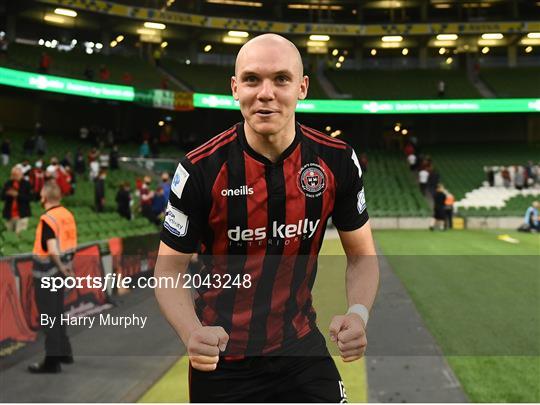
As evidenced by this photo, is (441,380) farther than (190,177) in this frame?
Yes

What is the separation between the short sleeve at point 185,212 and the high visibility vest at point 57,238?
3.90m

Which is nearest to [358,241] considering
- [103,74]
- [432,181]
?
[432,181]

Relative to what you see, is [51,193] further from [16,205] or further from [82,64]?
[82,64]

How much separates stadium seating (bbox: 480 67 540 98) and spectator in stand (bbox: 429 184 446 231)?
64.0 feet

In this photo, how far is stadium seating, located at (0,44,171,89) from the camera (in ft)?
108

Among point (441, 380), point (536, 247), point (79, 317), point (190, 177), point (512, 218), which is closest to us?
point (190, 177)

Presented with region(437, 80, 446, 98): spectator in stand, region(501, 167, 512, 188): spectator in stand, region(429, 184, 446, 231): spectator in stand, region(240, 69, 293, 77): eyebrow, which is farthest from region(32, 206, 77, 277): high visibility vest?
region(437, 80, 446, 98): spectator in stand

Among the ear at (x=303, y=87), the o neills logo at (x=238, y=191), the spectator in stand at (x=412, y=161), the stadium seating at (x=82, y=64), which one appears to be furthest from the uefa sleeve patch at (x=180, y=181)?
the spectator in stand at (x=412, y=161)

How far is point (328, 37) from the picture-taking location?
44281 millimetres

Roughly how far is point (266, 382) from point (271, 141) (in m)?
1.15

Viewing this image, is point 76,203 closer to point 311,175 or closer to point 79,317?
point 79,317

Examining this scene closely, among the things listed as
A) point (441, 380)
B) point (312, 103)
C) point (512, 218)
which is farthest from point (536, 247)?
point (312, 103)

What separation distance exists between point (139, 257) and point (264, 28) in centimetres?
3388

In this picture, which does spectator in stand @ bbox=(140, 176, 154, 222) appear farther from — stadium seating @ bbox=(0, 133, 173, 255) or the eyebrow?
the eyebrow
